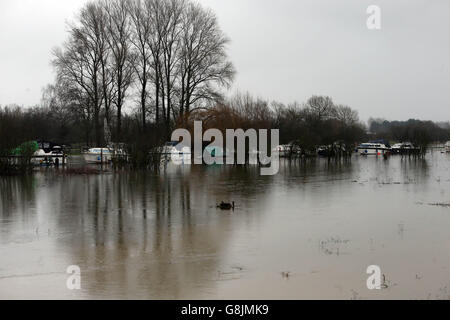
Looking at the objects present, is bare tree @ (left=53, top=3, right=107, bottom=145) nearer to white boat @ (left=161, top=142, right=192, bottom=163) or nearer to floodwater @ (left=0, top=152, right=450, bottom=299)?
white boat @ (left=161, top=142, right=192, bottom=163)

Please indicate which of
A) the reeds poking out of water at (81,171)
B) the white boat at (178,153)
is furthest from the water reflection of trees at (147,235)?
the white boat at (178,153)

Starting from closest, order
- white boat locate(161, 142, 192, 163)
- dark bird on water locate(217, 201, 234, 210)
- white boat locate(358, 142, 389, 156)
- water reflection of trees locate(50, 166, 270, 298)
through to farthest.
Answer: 1. water reflection of trees locate(50, 166, 270, 298)
2. dark bird on water locate(217, 201, 234, 210)
3. white boat locate(161, 142, 192, 163)
4. white boat locate(358, 142, 389, 156)

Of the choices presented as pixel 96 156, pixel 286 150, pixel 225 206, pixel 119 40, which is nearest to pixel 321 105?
pixel 286 150

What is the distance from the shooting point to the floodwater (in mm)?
7902

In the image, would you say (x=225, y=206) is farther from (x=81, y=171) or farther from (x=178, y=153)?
(x=178, y=153)

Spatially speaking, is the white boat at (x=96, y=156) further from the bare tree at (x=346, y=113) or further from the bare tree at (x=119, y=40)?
the bare tree at (x=346, y=113)

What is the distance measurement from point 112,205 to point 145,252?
22.6 feet

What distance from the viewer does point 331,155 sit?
186 feet

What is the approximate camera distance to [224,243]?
11000mm

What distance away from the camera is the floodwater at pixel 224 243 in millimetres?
7902

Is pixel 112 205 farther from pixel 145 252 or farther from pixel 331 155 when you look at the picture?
pixel 331 155

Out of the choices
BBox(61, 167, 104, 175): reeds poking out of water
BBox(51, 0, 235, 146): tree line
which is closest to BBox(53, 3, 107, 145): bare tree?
BBox(51, 0, 235, 146): tree line

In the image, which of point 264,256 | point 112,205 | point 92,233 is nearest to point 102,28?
point 112,205

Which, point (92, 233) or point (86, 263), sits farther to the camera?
point (92, 233)
